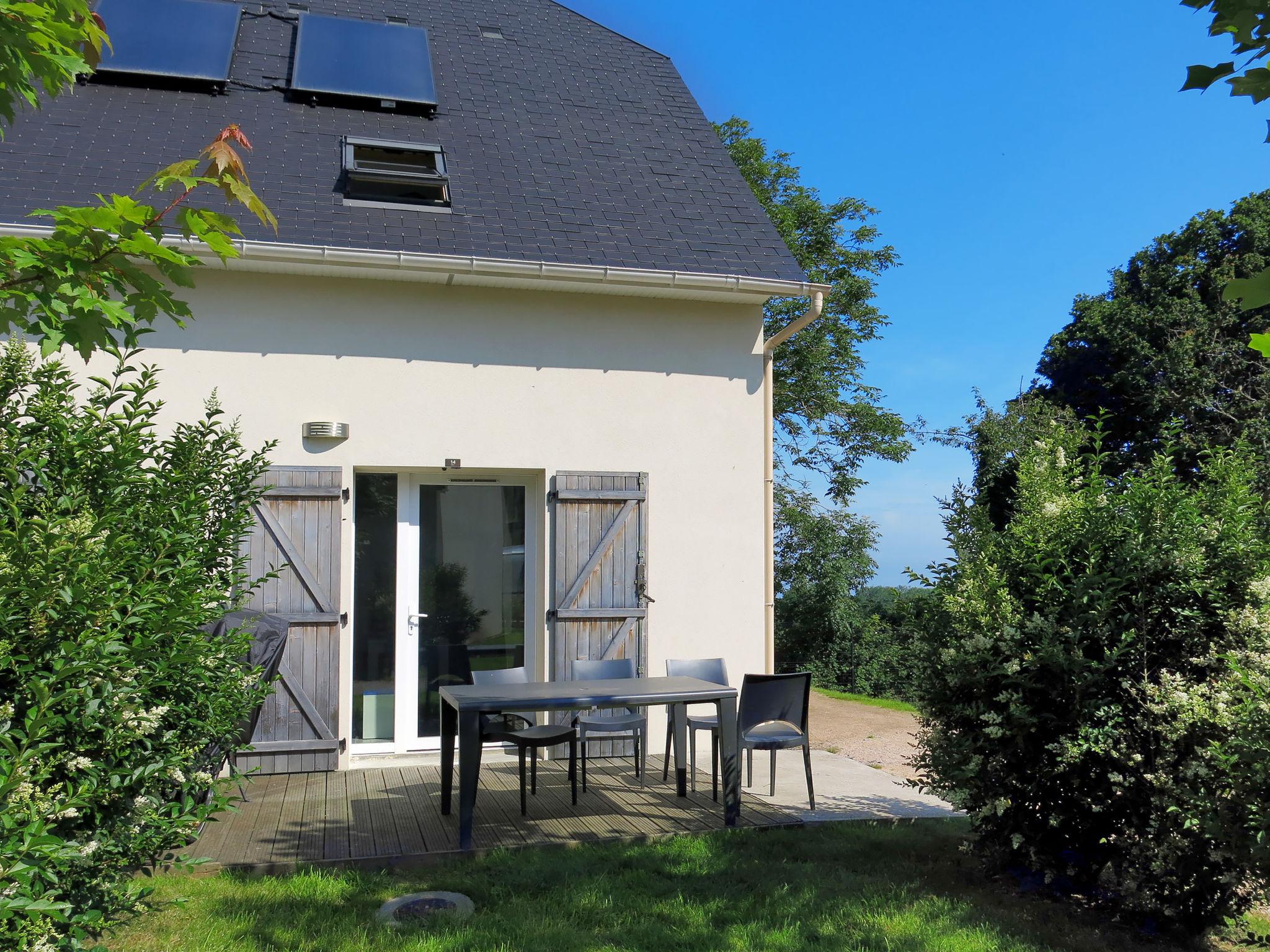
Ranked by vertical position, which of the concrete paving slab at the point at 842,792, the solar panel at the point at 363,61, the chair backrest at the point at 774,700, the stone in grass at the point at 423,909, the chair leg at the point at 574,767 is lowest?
the concrete paving slab at the point at 842,792

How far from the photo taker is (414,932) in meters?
3.73

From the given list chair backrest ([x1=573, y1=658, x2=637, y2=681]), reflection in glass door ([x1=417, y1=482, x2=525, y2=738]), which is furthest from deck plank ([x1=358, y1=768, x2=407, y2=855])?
chair backrest ([x1=573, y1=658, x2=637, y2=681])

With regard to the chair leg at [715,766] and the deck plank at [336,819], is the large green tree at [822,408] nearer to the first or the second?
the chair leg at [715,766]

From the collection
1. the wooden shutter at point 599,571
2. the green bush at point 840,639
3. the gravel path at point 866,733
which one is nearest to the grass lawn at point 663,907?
the gravel path at point 866,733

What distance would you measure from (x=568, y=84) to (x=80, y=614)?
8.28 m

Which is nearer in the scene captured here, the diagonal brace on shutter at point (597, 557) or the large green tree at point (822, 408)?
the diagonal brace on shutter at point (597, 557)

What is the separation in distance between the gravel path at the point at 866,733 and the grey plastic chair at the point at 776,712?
1028mm

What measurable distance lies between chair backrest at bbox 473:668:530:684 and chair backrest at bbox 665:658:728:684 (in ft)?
3.52

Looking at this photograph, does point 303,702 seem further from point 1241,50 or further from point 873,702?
point 873,702

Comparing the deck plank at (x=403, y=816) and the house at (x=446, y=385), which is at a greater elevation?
the house at (x=446, y=385)

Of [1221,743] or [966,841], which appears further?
[966,841]

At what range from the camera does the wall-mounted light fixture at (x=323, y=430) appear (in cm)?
679

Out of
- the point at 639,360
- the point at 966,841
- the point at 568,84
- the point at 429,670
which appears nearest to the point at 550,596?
the point at 429,670

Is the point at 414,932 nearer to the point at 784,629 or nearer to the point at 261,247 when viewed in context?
the point at 261,247
